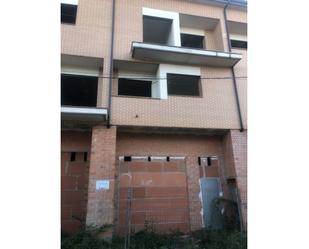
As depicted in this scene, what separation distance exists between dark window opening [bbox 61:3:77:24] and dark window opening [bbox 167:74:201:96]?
449 cm

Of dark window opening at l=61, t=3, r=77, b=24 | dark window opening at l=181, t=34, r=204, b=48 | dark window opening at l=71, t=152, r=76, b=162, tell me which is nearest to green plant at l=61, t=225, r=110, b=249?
dark window opening at l=71, t=152, r=76, b=162

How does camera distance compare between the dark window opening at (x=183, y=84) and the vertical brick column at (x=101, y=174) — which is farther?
the dark window opening at (x=183, y=84)

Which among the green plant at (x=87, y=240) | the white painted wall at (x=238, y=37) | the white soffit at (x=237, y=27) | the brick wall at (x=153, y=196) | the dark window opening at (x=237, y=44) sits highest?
the white soffit at (x=237, y=27)

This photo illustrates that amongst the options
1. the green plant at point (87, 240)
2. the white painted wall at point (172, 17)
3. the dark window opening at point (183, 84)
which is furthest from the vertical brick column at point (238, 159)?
the green plant at point (87, 240)

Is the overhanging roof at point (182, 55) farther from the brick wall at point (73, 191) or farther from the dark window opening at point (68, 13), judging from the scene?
the brick wall at point (73, 191)

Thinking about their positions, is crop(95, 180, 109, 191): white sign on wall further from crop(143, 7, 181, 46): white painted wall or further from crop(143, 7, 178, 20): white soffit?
crop(143, 7, 178, 20): white soffit

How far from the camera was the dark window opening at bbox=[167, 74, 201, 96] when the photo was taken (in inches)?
380

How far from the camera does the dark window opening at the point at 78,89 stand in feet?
31.7

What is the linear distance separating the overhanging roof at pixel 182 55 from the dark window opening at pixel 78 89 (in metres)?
2.18

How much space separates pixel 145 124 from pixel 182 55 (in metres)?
2.98

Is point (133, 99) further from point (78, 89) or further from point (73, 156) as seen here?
point (78, 89)

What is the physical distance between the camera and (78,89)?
34.6 feet

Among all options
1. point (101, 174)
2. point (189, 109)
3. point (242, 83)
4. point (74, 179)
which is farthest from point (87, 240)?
point (242, 83)
